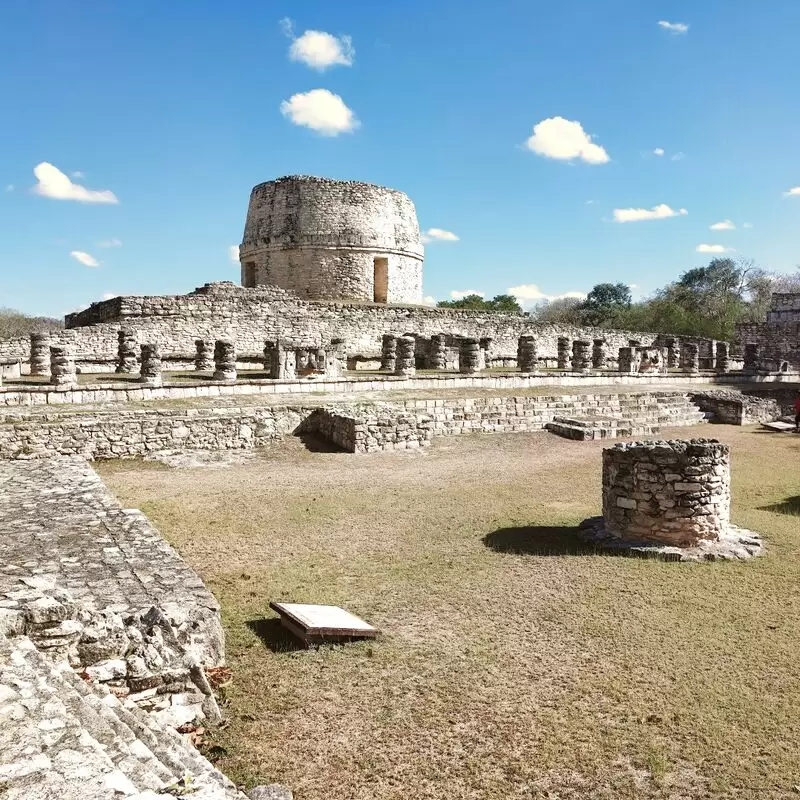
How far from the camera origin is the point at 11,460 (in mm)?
9945

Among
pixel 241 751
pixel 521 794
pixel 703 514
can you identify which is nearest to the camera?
pixel 521 794

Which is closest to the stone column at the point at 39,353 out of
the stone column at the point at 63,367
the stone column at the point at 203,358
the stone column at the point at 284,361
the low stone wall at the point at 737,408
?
the stone column at the point at 203,358

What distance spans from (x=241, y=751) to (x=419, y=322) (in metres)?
24.2

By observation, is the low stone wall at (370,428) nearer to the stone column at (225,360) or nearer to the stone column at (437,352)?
the stone column at (225,360)

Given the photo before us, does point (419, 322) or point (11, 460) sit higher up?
Answer: point (419, 322)

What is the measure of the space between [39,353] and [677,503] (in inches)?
673

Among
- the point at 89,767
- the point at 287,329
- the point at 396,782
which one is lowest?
the point at 396,782

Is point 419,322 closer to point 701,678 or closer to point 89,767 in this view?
Answer: point 701,678

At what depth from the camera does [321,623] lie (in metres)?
4.64

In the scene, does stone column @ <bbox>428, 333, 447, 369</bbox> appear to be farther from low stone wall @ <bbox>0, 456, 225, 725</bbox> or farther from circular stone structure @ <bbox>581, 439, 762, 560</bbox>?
low stone wall @ <bbox>0, 456, 225, 725</bbox>

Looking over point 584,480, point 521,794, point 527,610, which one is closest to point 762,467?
point 584,480

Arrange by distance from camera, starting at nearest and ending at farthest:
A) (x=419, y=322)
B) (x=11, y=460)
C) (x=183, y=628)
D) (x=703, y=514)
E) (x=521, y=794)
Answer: (x=521, y=794) < (x=183, y=628) < (x=703, y=514) < (x=11, y=460) < (x=419, y=322)

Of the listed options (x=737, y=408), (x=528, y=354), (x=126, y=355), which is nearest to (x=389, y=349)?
(x=528, y=354)

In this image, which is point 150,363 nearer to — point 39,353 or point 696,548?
point 39,353
